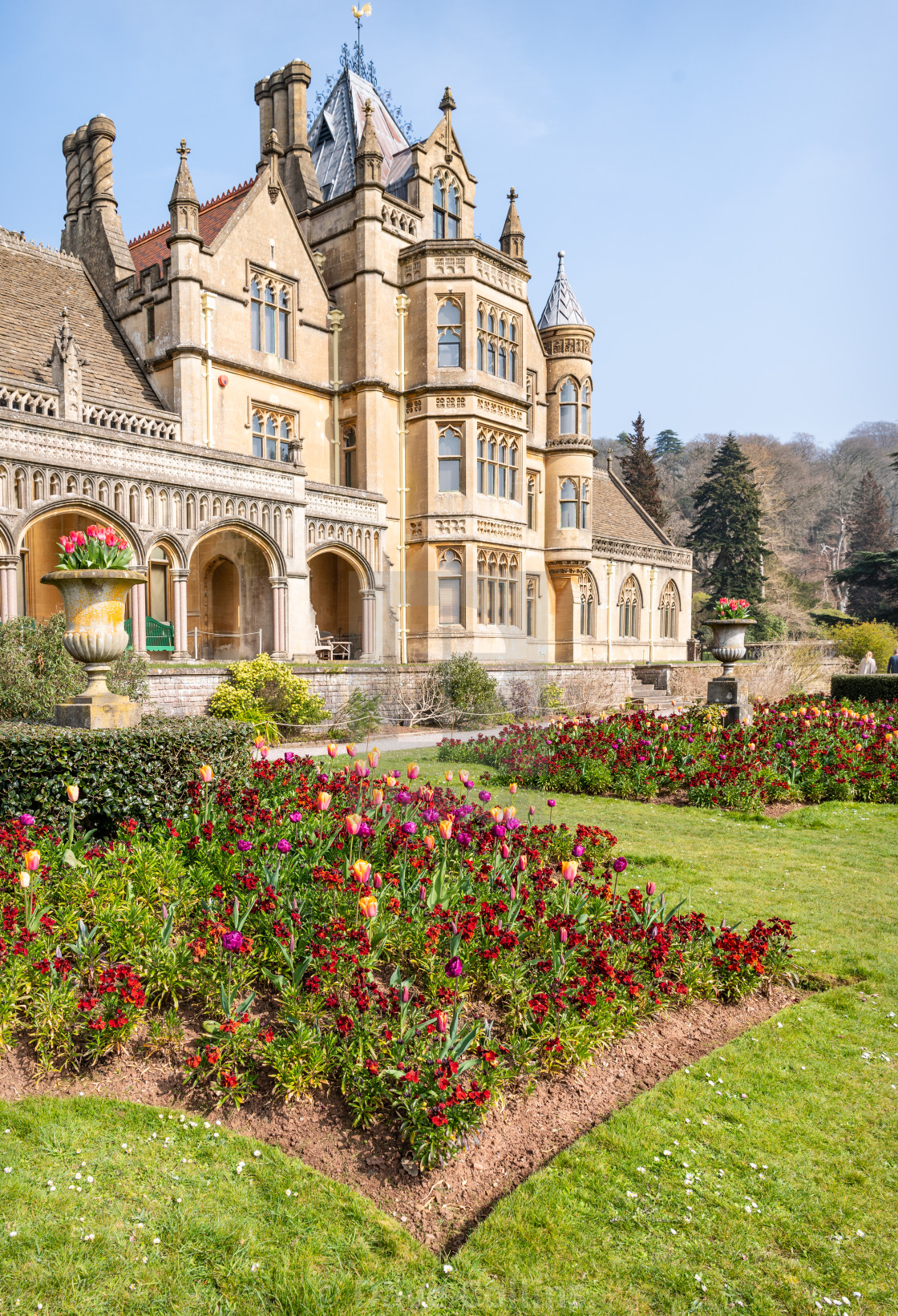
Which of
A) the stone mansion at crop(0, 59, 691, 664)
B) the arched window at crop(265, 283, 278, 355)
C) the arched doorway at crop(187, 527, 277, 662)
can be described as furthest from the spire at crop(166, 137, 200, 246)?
the arched doorway at crop(187, 527, 277, 662)

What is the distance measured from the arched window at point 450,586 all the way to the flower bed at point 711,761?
11605mm

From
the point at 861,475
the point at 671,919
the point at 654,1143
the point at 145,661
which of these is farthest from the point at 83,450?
the point at 861,475

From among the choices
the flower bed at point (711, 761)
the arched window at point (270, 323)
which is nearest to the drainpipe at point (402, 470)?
the arched window at point (270, 323)

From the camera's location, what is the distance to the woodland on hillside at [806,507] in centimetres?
5321

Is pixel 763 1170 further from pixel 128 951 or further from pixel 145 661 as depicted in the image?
pixel 145 661

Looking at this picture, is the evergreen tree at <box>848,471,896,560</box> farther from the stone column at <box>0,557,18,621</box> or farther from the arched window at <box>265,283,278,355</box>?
the stone column at <box>0,557,18,621</box>

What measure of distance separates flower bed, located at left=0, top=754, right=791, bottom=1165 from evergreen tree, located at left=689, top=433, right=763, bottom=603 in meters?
43.6

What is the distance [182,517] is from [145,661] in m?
3.80

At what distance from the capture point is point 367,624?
22.0 m

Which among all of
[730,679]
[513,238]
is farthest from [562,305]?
[730,679]

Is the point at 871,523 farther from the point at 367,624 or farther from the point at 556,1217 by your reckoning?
the point at 556,1217

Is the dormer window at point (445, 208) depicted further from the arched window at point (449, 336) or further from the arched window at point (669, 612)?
the arched window at point (669, 612)

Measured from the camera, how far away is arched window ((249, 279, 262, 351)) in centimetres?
2153

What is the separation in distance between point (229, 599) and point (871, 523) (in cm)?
5456
